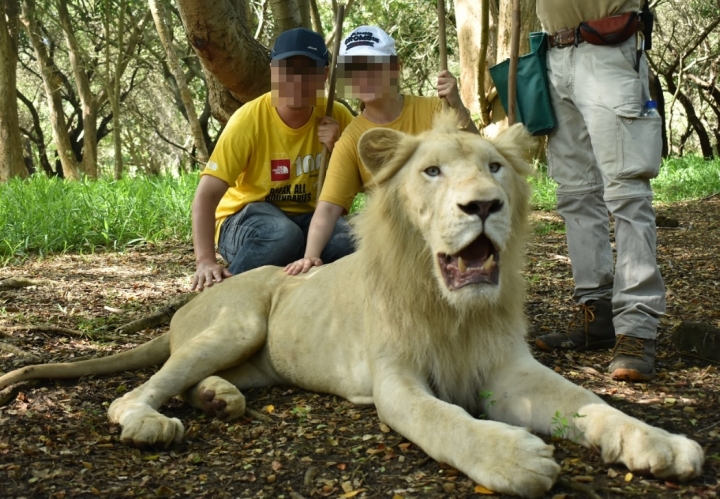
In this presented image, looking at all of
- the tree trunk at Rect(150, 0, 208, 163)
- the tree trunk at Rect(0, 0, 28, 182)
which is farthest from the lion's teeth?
the tree trunk at Rect(0, 0, 28, 182)

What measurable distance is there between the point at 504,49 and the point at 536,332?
6988 mm

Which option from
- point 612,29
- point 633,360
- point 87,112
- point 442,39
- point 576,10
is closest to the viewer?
point 633,360

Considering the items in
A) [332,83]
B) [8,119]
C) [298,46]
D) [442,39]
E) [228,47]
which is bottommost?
[332,83]

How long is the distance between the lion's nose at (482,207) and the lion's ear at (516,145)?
0.49 metres

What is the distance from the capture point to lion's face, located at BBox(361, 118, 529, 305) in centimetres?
263

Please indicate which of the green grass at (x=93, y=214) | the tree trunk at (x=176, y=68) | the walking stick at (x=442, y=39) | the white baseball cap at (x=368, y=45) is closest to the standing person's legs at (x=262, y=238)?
the white baseball cap at (x=368, y=45)

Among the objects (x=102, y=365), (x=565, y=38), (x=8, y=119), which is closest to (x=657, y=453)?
(x=565, y=38)

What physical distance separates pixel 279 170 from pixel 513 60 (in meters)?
1.53

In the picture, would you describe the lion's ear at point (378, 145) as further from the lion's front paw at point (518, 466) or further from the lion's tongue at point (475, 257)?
the lion's front paw at point (518, 466)

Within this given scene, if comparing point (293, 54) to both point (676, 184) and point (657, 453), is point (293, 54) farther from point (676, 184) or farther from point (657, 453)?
point (676, 184)

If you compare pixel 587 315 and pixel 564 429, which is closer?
pixel 564 429

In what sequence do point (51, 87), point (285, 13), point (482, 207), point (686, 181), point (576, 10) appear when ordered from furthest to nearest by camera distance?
1. point (51, 87)
2. point (686, 181)
3. point (285, 13)
4. point (576, 10)
5. point (482, 207)

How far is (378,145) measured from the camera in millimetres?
3104

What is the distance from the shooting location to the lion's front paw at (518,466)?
221 centimetres
